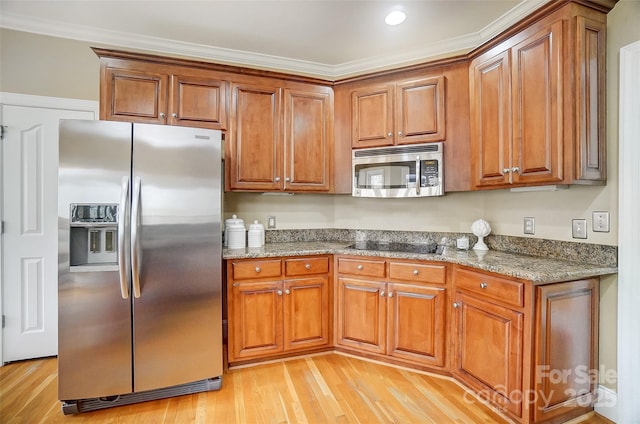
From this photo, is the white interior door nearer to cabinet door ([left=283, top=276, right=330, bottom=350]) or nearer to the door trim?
cabinet door ([left=283, top=276, right=330, bottom=350])

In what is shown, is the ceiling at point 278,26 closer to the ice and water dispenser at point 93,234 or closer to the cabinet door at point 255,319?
the ice and water dispenser at point 93,234

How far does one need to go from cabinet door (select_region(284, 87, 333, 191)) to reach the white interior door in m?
1.66

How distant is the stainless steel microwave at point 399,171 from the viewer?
2.48 meters

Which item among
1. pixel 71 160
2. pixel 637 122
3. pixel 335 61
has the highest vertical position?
pixel 335 61

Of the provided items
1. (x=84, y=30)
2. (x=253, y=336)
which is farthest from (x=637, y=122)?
(x=84, y=30)

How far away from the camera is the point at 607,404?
1.81 metres

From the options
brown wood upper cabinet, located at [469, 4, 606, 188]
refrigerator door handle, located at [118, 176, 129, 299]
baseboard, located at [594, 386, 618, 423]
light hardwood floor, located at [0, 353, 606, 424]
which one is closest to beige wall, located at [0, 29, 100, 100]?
refrigerator door handle, located at [118, 176, 129, 299]

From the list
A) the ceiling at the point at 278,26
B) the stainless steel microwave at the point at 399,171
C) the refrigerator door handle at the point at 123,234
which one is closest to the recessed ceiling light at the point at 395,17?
the ceiling at the point at 278,26

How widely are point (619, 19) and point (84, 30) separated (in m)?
3.68

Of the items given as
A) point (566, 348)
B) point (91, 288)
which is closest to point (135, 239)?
point (91, 288)

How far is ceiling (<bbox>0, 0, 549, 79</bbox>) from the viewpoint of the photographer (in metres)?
2.15

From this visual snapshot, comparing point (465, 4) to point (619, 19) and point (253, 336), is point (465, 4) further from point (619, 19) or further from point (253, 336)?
point (253, 336)

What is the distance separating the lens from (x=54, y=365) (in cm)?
247

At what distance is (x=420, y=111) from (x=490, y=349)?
5.89 ft
